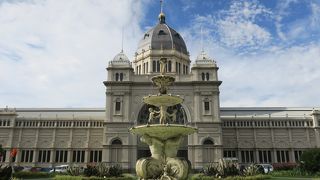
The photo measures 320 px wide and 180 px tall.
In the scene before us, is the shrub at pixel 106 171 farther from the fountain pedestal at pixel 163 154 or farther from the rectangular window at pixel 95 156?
the rectangular window at pixel 95 156

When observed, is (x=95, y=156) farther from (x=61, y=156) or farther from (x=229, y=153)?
(x=229, y=153)

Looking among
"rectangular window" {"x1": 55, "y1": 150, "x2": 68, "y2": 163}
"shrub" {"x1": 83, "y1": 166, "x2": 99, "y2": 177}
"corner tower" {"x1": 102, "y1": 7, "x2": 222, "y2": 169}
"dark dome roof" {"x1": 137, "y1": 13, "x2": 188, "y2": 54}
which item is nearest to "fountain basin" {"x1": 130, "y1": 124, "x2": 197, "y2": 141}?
"shrub" {"x1": 83, "y1": 166, "x2": 99, "y2": 177}

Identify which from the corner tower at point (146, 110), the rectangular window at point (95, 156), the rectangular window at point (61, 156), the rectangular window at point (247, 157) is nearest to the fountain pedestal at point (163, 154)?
the corner tower at point (146, 110)

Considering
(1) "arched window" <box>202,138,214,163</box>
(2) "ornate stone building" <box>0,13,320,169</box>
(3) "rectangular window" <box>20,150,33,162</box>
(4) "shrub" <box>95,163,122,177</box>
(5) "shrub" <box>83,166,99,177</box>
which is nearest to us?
(5) "shrub" <box>83,166,99,177</box>

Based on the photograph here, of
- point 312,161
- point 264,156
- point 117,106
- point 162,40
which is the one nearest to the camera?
point 312,161

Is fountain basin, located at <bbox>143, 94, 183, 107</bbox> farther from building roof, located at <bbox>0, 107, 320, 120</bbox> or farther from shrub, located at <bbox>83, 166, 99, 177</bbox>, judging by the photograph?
building roof, located at <bbox>0, 107, 320, 120</bbox>

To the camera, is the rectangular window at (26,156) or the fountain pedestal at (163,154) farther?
the rectangular window at (26,156)

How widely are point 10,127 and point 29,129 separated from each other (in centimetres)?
400

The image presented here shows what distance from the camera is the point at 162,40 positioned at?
68188 millimetres

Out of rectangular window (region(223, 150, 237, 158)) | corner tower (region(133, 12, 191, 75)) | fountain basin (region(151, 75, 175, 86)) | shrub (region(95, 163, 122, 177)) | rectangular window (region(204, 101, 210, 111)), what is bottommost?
shrub (region(95, 163, 122, 177))

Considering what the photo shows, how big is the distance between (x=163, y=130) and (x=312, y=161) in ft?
93.1

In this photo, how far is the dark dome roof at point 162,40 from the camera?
2662 inches

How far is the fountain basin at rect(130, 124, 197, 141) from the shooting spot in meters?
21.2

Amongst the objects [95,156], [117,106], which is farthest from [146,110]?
[95,156]
